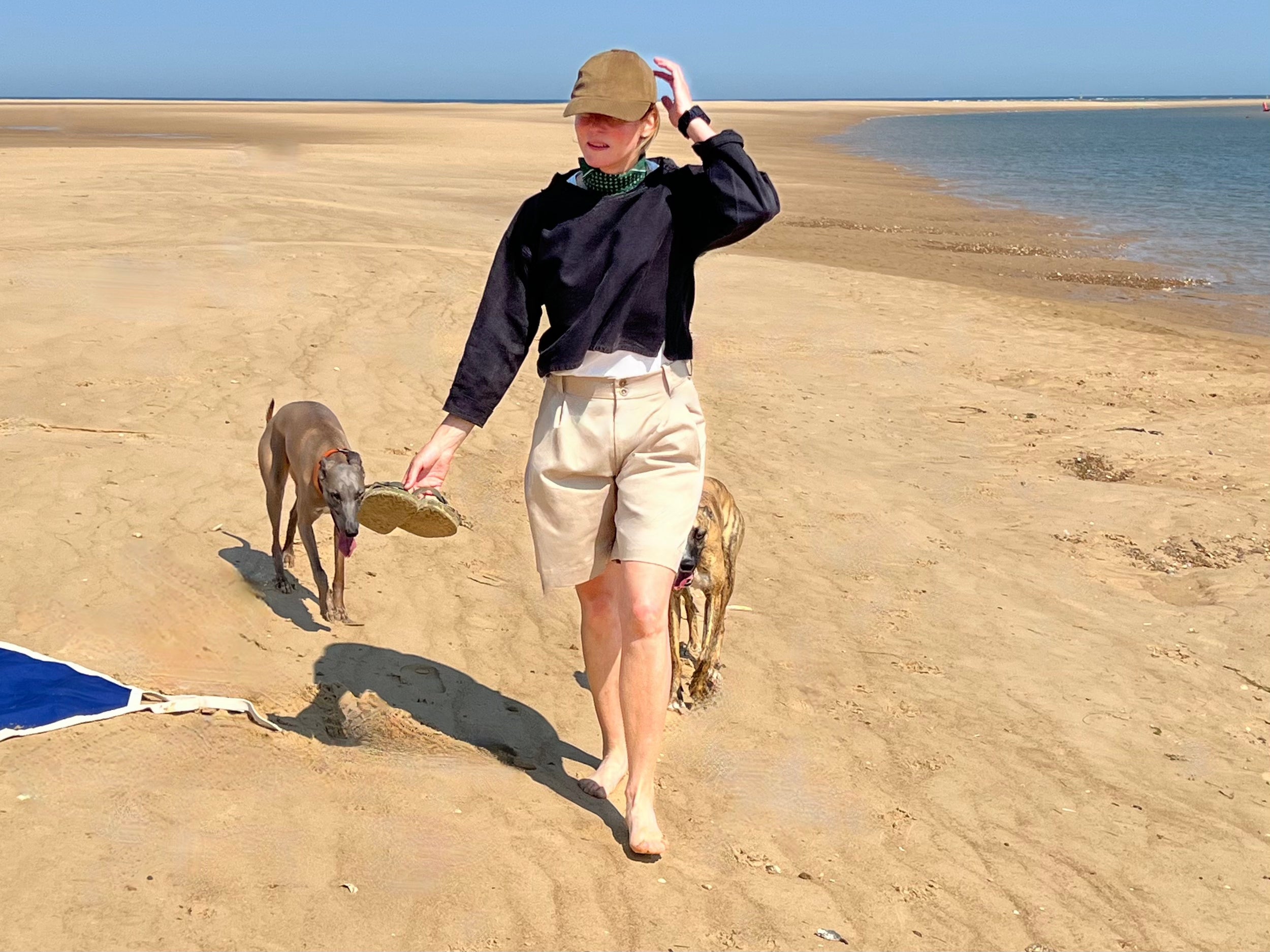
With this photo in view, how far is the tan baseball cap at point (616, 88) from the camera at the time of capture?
10.6 ft

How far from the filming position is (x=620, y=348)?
3426 millimetres

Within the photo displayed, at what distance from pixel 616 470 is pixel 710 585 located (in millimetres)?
1651

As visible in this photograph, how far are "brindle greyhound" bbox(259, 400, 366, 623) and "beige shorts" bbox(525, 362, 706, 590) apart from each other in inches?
68.2

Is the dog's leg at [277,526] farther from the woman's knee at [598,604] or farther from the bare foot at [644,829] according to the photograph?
the bare foot at [644,829]

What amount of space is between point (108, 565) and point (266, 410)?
8.50 feet

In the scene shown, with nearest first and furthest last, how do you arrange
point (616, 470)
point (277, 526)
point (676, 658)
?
1. point (616, 470)
2. point (676, 658)
3. point (277, 526)

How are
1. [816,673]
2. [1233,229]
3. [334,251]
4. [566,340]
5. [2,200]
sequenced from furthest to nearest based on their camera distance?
1. [1233,229]
2. [2,200]
3. [334,251]
4. [816,673]
5. [566,340]

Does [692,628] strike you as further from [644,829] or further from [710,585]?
[644,829]

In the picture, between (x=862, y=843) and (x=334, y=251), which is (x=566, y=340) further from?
(x=334, y=251)

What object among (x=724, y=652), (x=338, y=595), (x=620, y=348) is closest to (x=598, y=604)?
(x=620, y=348)

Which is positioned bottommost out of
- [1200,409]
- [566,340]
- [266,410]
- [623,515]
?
[1200,409]

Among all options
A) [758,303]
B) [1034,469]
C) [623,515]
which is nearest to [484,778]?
[623,515]

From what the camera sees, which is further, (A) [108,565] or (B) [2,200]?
(B) [2,200]

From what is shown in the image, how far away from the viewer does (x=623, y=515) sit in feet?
11.7
